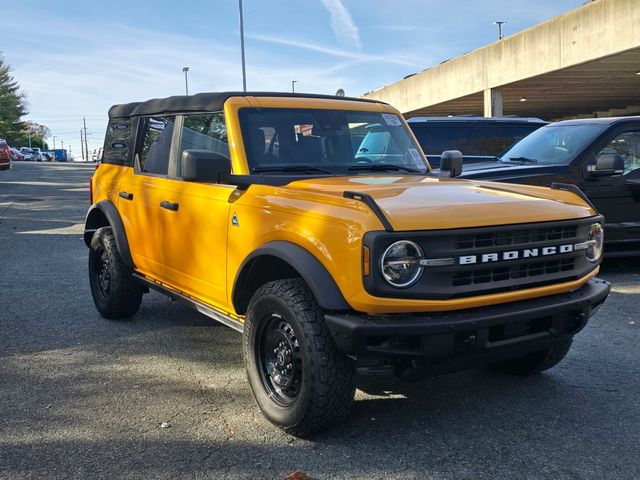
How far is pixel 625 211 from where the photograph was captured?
23.5 ft

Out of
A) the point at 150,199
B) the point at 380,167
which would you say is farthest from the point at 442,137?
the point at 150,199

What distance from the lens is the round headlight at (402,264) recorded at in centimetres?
292

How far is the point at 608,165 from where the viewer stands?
672 cm

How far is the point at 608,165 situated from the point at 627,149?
88 centimetres

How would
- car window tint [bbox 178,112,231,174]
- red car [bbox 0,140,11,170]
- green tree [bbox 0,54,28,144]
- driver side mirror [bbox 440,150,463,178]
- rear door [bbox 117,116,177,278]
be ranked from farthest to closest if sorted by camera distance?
green tree [bbox 0,54,28,144], red car [bbox 0,140,11,170], driver side mirror [bbox 440,150,463,178], rear door [bbox 117,116,177,278], car window tint [bbox 178,112,231,174]

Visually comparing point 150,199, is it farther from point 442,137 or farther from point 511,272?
point 442,137

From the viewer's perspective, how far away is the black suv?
11359mm

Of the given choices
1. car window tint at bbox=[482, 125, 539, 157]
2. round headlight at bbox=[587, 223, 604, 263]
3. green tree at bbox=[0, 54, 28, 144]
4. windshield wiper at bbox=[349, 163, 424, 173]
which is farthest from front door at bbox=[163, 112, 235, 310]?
green tree at bbox=[0, 54, 28, 144]

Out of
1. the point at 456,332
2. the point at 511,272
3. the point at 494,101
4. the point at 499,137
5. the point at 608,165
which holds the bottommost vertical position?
the point at 456,332

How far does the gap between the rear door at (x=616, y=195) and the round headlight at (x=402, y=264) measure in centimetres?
486

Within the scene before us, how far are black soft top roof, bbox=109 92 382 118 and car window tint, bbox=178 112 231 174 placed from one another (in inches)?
2.4

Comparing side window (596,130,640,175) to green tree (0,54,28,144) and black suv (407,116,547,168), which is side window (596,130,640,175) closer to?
black suv (407,116,547,168)

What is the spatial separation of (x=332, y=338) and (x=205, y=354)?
74.6 inches

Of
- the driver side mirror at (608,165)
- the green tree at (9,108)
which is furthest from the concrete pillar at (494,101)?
the green tree at (9,108)
